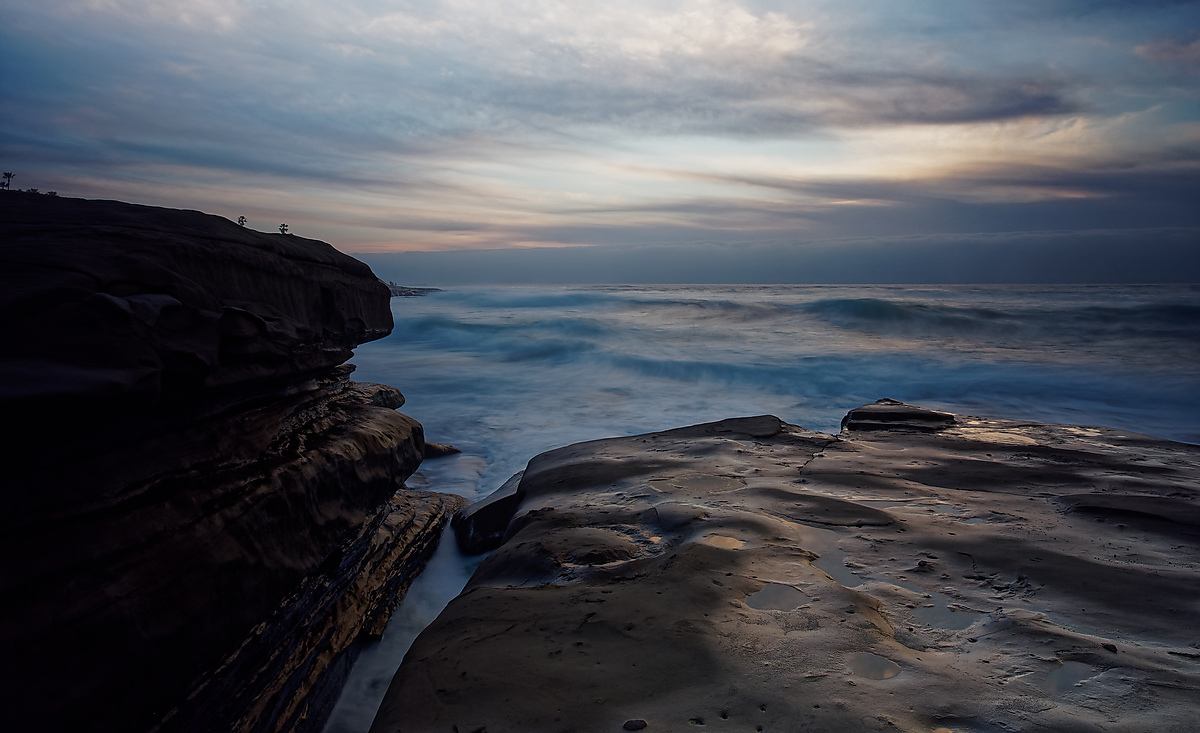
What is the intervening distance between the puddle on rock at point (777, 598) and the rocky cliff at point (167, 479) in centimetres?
159

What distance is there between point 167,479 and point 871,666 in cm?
204

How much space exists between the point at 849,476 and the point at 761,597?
1758 mm

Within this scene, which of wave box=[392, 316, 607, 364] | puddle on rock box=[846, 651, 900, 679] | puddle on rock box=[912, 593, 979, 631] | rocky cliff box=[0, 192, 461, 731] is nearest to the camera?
rocky cliff box=[0, 192, 461, 731]

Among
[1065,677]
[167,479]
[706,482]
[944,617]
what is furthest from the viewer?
[706,482]

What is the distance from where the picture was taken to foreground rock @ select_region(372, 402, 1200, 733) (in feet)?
4.73

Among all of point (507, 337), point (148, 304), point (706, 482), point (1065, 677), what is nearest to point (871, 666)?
point (1065, 677)

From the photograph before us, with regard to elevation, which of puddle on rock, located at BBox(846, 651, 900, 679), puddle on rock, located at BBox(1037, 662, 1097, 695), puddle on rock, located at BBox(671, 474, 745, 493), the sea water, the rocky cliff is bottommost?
the sea water

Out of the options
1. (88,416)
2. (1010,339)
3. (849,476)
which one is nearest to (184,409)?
(88,416)

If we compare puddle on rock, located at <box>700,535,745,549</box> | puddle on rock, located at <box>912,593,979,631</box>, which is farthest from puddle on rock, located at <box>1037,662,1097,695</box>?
puddle on rock, located at <box>700,535,745,549</box>

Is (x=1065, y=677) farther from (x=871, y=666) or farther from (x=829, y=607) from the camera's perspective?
(x=829, y=607)

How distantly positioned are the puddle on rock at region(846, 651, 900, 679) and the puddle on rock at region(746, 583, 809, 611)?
29cm

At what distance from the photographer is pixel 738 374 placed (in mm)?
14086

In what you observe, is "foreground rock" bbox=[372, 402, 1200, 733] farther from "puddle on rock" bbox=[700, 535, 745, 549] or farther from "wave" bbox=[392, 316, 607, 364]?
"wave" bbox=[392, 316, 607, 364]

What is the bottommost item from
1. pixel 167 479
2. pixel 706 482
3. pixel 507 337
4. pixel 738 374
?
pixel 738 374
